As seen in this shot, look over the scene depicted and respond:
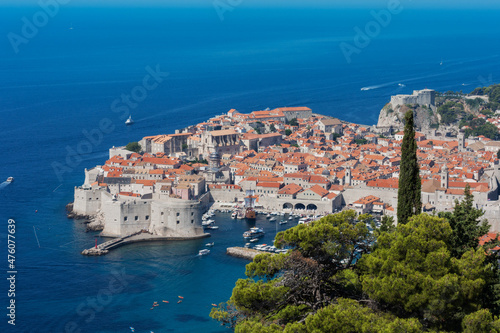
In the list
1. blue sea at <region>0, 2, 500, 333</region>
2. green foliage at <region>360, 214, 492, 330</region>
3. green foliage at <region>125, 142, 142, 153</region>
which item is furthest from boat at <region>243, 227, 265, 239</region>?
green foliage at <region>360, 214, 492, 330</region>

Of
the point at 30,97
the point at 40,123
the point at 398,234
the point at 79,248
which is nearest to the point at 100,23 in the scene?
the point at 30,97

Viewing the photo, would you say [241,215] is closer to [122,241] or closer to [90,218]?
[122,241]

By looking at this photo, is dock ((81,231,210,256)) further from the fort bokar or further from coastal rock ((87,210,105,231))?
coastal rock ((87,210,105,231))

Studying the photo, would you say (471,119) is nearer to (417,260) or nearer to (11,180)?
(11,180)

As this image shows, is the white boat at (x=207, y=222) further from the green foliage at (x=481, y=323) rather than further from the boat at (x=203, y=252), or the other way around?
the green foliage at (x=481, y=323)

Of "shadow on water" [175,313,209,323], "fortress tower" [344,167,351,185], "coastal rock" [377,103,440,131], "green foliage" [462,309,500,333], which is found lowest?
"shadow on water" [175,313,209,323]

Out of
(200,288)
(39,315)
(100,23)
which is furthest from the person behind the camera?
(100,23)
